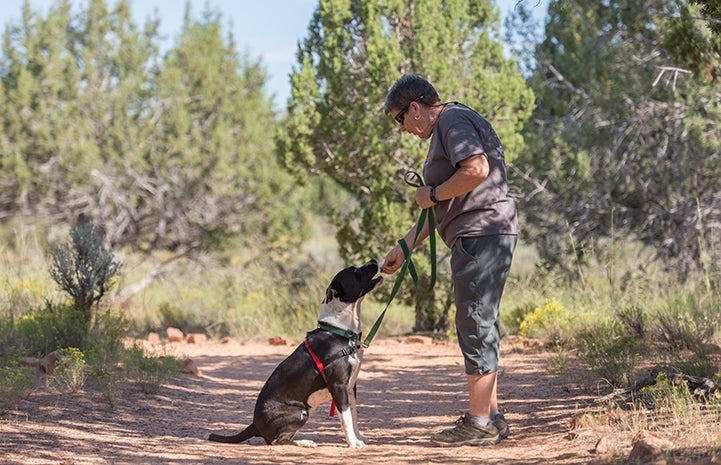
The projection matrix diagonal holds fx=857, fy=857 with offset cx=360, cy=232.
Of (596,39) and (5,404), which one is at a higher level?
(596,39)

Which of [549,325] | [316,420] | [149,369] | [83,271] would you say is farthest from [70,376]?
[549,325]

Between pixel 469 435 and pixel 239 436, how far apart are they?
1.47m

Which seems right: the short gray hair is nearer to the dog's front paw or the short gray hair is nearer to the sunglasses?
the sunglasses

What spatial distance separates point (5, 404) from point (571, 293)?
6.71m

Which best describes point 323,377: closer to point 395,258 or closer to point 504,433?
point 395,258

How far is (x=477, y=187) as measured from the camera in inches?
191

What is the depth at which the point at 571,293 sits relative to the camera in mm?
10461

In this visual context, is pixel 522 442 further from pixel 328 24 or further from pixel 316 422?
pixel 328 24

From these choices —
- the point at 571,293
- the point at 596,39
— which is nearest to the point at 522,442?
the point at 571,293

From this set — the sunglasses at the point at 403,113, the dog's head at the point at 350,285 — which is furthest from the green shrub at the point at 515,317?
the sunglasses at the point at 403,113

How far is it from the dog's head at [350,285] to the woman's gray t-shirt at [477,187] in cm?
74

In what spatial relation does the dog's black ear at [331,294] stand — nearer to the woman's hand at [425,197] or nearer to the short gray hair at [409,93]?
the woman's hand at [425,197]

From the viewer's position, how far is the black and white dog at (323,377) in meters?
5.21

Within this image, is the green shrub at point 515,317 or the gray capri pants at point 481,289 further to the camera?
the green shrub at point 515,317
